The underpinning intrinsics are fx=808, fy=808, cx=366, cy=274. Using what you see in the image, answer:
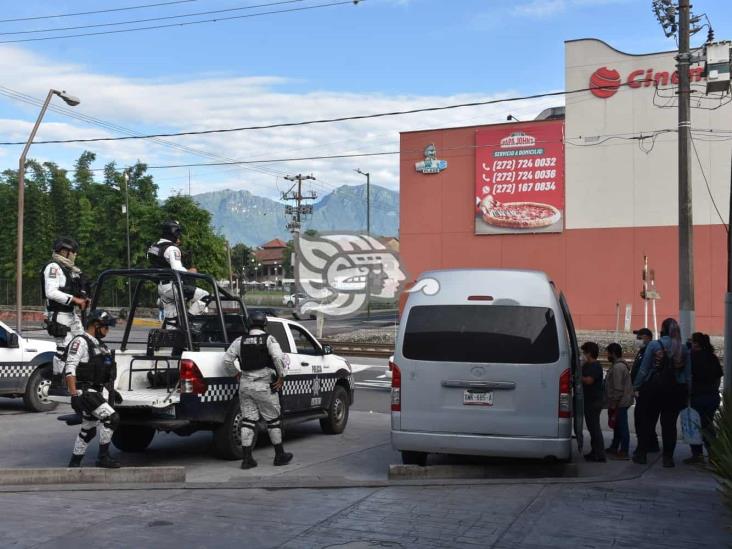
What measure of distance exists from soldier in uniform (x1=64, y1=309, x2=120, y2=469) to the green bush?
5.94m

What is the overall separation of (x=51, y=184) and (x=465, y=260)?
44.1 metres

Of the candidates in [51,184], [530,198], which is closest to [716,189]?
[530,198]

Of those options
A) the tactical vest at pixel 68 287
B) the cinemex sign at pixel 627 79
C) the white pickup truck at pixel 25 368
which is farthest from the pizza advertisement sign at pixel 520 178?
the tactical vest at pixel 68 287

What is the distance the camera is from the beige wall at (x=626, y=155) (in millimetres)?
34750

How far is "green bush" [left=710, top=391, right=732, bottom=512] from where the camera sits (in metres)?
5.64

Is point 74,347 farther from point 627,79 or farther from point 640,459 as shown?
point 627,79

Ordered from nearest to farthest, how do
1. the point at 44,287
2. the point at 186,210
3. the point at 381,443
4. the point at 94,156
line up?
1. the point at 44,287
2. the point at 381,443
3. the point at 186,210
4. the point at 94,156

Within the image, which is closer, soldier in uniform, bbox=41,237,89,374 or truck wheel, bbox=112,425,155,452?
soldier in uniform, bbox=41,237,89,374

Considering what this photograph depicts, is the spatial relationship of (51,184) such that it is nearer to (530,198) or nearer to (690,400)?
(530,198)

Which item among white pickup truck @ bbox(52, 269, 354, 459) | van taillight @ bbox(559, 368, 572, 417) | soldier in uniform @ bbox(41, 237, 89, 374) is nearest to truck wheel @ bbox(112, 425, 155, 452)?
white pickup truck @ bbox(52, 269, 354, 459)

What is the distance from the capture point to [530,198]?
38.1 meters

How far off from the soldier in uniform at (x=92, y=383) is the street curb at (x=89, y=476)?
36 centimetres

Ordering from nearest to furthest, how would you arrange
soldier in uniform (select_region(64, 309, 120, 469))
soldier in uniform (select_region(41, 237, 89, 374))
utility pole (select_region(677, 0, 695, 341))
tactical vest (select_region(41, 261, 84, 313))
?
1. soldier in uniform (select_region(64, 309, 120, 469))
2. soldier in uniform (select_region(41, 237, 89, 374))
3. tactical vest (select_region(41, 261, 84, 313))
4. utility pole (select_region(677, 0, 695, 341))

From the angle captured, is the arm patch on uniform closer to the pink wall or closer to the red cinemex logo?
the pink wall
